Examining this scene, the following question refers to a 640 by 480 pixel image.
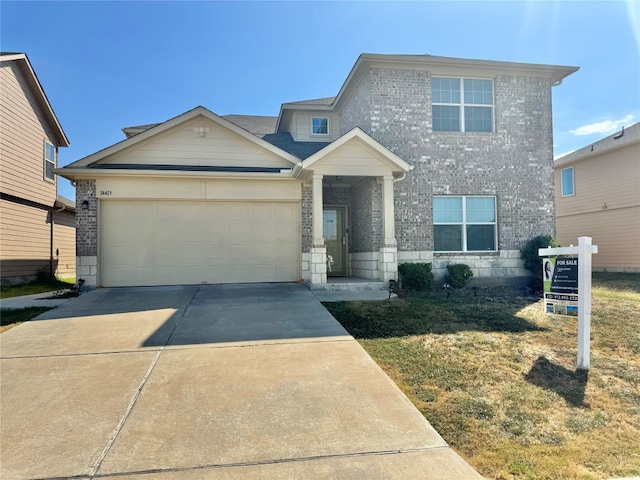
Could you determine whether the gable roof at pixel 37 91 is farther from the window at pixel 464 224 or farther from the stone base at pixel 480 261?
the window at pixel 464 224

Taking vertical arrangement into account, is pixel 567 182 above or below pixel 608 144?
below

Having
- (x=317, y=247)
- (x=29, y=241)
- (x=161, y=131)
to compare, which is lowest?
(x=317, y=247)

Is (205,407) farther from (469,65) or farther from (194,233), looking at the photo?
(469,65)

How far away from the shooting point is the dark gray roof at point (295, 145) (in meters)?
13.0

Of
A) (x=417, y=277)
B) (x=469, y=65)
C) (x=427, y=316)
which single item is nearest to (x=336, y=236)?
(x=417, y=277)

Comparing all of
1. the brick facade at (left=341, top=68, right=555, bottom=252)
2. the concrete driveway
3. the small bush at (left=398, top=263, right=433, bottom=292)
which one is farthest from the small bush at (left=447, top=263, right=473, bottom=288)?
the concrete driveway

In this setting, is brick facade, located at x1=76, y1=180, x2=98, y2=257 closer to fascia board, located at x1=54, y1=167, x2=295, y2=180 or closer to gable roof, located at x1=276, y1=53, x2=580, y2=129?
fascia board, located at x1=54, y1=167, x2=295, y2=180

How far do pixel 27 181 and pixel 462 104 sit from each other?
15.0 m

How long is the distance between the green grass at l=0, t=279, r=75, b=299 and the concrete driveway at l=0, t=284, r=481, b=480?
18.4 feet

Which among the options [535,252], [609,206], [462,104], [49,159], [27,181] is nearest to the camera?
[535,252]

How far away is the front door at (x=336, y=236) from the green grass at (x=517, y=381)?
5.19 meters

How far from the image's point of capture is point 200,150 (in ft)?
37.8

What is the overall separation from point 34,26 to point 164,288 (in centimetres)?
845

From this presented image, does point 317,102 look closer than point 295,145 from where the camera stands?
No
